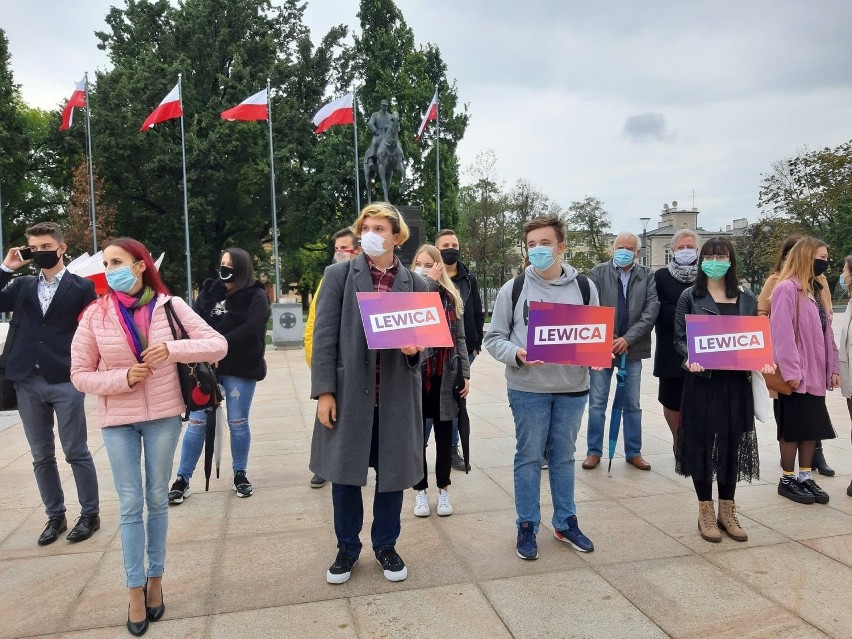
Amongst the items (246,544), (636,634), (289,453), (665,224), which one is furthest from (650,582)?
(665,224)

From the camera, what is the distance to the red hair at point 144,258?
3.05 meters

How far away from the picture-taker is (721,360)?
12.6 feet

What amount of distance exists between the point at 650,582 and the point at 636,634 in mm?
568

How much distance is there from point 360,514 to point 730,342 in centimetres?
243

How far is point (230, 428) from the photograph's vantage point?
4.96 metres

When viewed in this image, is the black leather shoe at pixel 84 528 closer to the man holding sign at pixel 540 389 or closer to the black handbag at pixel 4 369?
the black handbag at pixel 4 369

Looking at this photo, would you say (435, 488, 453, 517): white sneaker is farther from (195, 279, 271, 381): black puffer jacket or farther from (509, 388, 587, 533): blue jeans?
(195, 279, 271, 381): black puffer jacket

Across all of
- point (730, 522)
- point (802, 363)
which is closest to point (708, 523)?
point (730, 522)

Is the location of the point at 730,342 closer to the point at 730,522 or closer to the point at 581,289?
the point at 581,289

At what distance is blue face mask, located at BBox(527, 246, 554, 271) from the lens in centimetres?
368

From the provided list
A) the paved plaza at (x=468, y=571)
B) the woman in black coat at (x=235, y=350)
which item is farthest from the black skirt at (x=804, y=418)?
the woman in black coat at (x=235, y=350)

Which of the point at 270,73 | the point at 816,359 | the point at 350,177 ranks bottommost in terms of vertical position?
the point at 816,359

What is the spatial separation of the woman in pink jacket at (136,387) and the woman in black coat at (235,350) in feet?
5.88

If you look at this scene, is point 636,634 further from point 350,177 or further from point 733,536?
point 350,177
